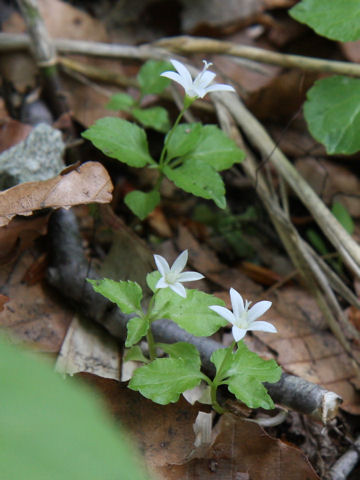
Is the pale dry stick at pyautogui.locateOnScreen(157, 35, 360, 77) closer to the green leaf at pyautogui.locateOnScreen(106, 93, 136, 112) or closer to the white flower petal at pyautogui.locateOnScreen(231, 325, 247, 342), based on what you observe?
the green leaf at pyautogui.locateOnScreen(106, 93, 136, 112)

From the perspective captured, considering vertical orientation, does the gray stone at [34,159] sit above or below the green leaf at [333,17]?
below

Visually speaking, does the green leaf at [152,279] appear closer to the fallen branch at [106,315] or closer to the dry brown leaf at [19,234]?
the fallen branch at [106,315]

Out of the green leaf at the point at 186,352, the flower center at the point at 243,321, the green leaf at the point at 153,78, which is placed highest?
the green leaf at the point at 153,78

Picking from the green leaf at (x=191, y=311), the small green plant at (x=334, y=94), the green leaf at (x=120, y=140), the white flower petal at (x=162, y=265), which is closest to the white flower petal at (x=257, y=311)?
the green leaf at (x=191, y=311)

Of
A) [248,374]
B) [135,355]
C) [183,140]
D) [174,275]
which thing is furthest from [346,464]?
[183,140]

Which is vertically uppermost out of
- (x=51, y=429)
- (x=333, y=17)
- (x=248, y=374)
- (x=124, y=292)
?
(x=51, y=429)

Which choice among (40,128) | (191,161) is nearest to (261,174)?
(191,161)

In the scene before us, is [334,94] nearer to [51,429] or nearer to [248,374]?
[248,374]

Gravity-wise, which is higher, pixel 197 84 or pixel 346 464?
pixel 197 84
